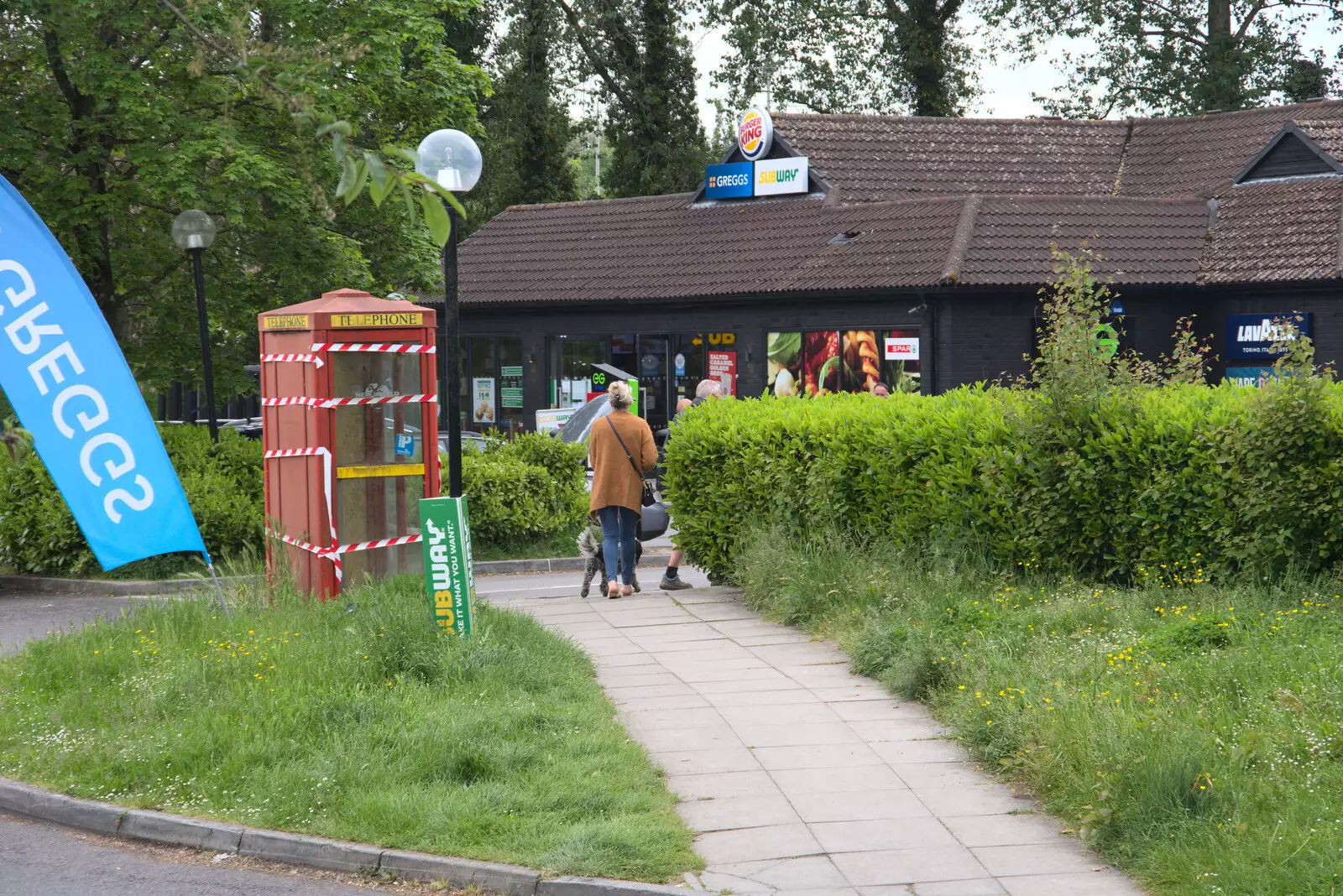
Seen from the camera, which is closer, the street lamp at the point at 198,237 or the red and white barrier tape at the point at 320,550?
the red and white barrier tape at the point at 320,550

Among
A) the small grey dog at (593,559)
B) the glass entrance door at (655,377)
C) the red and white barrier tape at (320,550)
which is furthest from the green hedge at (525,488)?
the glass entrance door at (655,377)

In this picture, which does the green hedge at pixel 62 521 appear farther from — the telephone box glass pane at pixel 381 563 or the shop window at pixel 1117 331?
the shop window at pixel 1117 331

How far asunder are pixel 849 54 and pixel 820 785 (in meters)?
41.8

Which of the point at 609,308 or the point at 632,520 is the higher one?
the point at 609,308

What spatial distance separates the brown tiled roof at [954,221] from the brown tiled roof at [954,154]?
4 cm

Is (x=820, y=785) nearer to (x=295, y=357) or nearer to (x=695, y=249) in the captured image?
(x=295, y=357)

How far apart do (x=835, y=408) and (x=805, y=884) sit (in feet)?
25.1

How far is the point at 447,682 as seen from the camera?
8.20 meters

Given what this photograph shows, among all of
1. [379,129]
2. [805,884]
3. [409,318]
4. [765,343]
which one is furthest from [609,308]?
[805,884]

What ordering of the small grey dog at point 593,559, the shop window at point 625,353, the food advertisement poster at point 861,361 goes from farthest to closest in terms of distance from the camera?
the shop window at point 625,353
the food advertisement poster at point 861,361
the small grey dog at point 593,559

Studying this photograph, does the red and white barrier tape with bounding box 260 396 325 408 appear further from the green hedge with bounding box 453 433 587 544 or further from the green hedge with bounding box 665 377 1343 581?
the green hedge with bounding box 453 433 587 544

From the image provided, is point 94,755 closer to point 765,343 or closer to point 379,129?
point 379,129

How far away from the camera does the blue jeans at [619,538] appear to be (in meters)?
13.0

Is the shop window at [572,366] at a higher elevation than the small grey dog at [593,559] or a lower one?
higher
